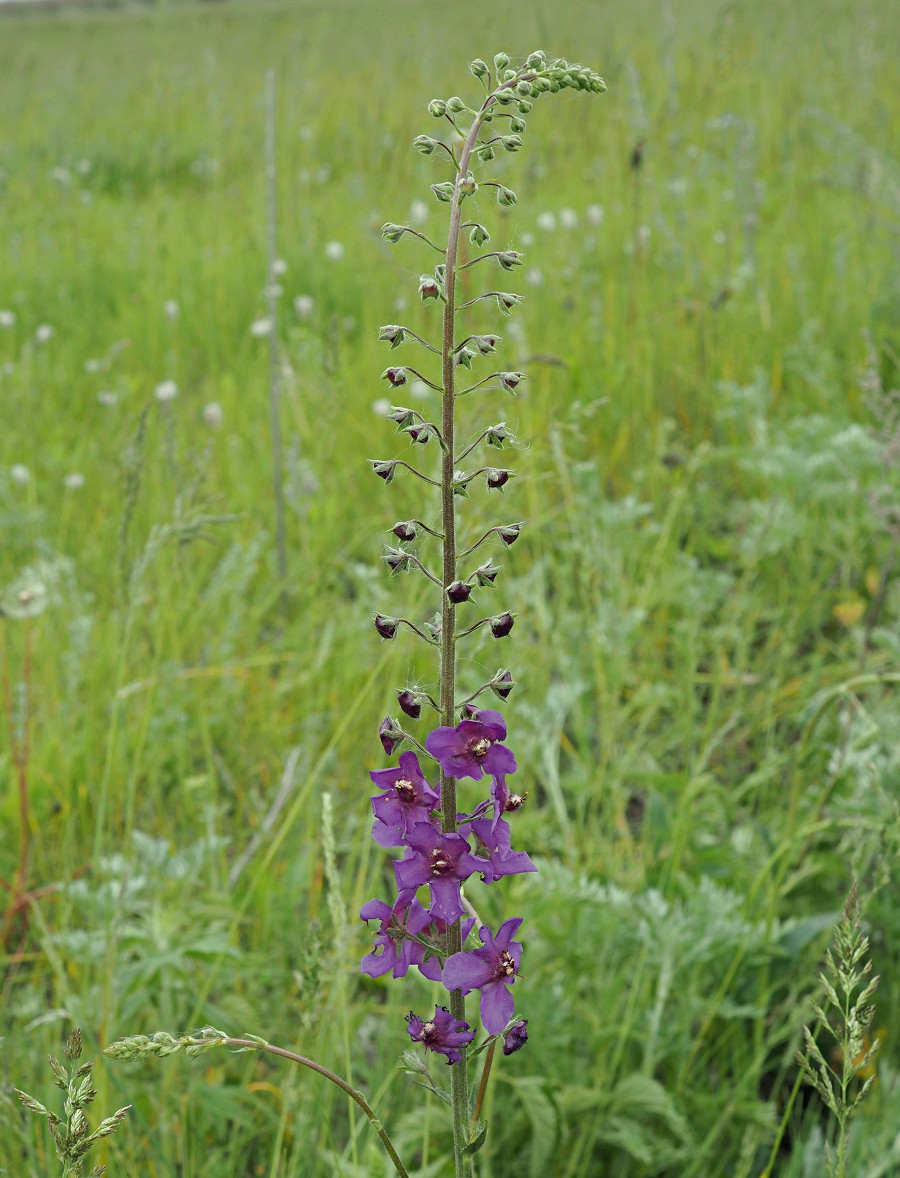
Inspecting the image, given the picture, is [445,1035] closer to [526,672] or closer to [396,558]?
[396,558]

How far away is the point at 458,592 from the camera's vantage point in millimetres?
910

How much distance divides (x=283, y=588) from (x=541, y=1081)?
5.64 feet

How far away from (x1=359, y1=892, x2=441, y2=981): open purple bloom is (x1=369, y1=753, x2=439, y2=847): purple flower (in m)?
0.06

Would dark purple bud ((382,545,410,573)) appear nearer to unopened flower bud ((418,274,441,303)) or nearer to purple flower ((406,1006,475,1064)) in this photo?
unopened flower bud ((418,274,441,303))

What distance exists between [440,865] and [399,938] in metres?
0.12

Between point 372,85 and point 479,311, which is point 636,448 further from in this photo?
point 372,85

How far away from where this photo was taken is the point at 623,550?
3.24 m

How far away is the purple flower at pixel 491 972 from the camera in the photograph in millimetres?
907

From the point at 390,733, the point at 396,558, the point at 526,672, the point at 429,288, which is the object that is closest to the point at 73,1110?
the point at 390,733

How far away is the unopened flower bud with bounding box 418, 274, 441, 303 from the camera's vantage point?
903 millimetres

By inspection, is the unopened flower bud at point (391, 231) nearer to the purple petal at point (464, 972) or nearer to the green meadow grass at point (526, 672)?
the green meadow grass at point (526, 672)

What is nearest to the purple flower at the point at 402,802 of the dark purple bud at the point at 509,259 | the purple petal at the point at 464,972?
the purple petal at the point at 464,972

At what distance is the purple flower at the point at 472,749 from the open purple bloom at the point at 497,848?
7cm

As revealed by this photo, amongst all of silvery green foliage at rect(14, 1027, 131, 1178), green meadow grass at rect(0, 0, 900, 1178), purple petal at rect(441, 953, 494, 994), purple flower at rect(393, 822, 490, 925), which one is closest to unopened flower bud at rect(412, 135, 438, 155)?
green meadow grass at rect(0, 0, 900, 1178)
